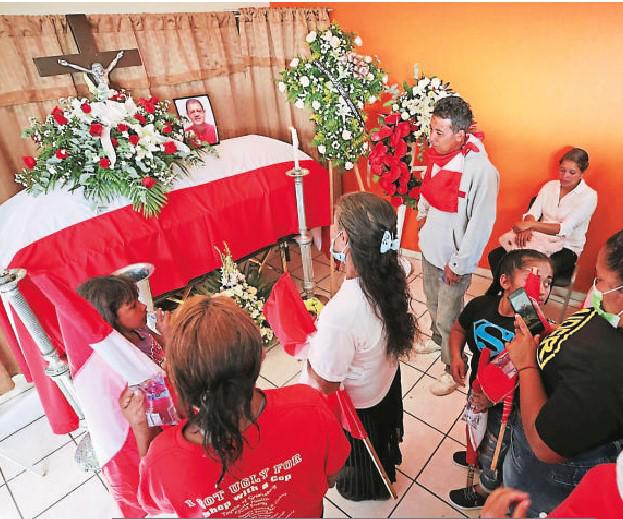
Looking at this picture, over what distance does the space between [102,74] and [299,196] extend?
55.9 inches

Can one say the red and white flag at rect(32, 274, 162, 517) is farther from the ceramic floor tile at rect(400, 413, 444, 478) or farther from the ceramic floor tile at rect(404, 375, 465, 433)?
the ceramic floor tile at rect(404, 375, 465, 433)

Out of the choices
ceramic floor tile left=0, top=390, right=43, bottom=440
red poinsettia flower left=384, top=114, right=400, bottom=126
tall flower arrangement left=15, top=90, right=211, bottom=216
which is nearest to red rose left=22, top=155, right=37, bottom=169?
tall flower arrangement left=15, top=90, right=211, bottom=216

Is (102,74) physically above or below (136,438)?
above

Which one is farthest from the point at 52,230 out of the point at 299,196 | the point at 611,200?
the point at 611,200

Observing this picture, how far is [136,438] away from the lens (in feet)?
3.60

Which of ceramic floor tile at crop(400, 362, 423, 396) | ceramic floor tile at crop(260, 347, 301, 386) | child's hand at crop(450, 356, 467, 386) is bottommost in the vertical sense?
ceramic floor tile at crop(260, 347, 301, 386)

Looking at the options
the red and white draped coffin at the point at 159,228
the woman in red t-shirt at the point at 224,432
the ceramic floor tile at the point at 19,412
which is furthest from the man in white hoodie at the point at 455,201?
the ceramic floor tile at the point at 19,412

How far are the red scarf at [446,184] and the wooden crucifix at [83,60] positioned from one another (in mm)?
1914

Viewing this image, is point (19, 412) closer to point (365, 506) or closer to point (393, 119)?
point (365, 506)

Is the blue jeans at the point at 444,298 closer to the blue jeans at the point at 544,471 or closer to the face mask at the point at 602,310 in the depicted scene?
the blue jeans at the point at 544,471

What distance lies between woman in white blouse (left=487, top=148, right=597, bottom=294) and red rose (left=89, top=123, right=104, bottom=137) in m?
2.47

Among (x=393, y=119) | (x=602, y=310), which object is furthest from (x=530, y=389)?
(x=393, y=119)

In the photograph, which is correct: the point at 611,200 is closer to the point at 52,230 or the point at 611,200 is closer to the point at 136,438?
the point at 136,438

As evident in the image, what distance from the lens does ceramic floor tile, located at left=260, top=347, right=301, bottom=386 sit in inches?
97.0
